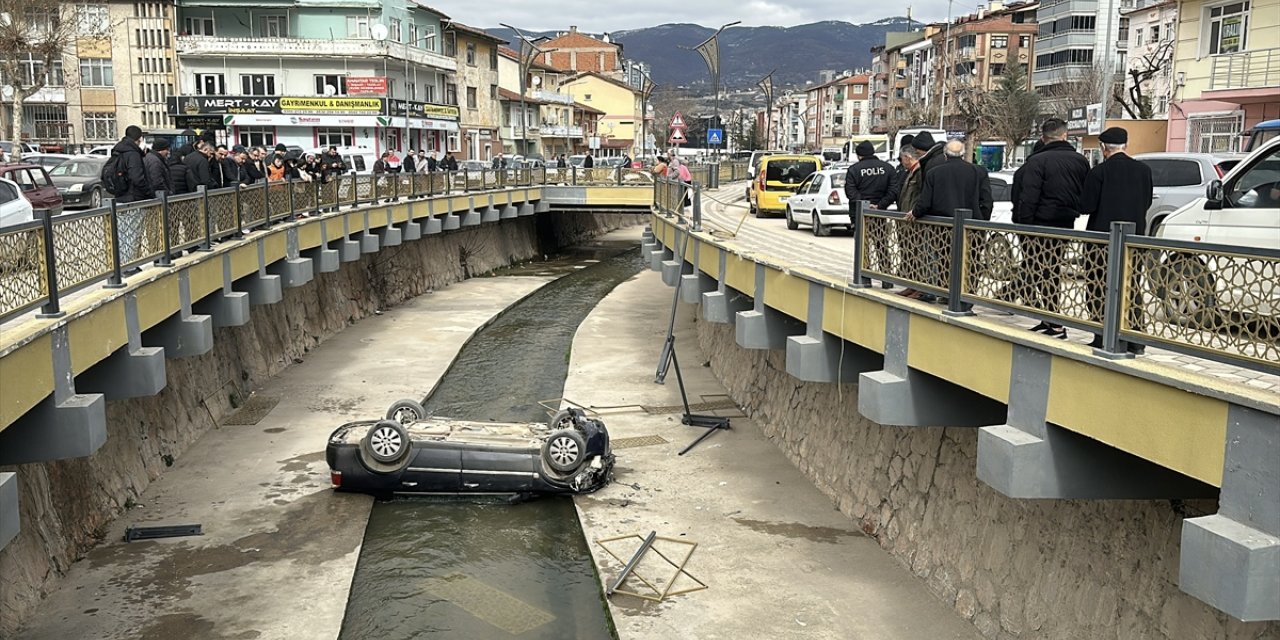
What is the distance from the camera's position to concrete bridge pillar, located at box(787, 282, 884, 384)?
1151cm

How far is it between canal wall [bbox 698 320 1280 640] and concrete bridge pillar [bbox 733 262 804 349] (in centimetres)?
97

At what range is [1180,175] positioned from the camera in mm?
14125

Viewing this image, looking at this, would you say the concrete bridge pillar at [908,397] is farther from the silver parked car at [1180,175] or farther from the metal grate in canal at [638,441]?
the metal grate in canal at [638,441]

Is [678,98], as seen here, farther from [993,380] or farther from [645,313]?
[993,380]

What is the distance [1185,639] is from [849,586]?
4161 millimetres

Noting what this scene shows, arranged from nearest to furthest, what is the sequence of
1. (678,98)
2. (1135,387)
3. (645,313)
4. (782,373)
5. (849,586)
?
1. (1135,387)
2. (849,586)
3. (782,373)
4. (645,313)
5. (678,98)

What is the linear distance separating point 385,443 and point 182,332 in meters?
2.79

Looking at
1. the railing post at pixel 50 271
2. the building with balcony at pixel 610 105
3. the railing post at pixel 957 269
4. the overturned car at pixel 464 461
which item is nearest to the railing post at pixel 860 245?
the railing post at pixel 957 269

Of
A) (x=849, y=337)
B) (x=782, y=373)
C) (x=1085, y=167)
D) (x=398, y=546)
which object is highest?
(x=1085, y=167)

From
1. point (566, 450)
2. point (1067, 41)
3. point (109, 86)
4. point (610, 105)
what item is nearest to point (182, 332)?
point (566, 450)

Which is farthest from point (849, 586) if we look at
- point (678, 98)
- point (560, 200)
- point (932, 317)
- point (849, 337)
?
point (678, 98)

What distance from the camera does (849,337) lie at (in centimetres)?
1054

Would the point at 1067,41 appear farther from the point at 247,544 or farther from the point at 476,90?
the point at 247,544

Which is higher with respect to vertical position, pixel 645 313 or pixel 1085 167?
pixel 1085 167
